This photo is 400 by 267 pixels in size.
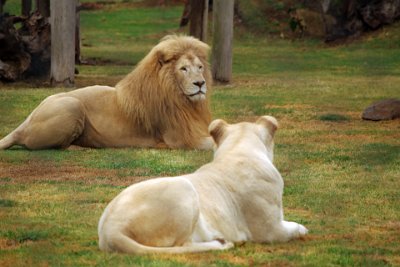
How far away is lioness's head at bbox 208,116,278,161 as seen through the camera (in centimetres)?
766

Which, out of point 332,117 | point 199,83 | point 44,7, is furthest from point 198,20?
point 199,83

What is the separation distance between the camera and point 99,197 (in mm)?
9570

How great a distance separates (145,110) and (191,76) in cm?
67

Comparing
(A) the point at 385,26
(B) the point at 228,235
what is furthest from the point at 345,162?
(A) the point at 385,26

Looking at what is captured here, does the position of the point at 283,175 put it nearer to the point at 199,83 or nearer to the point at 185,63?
the point at 199,83

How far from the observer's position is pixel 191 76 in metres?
12.9

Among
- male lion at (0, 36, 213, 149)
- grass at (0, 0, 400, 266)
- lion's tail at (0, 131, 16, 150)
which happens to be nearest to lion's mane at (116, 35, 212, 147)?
male lion at (0, 36, 213, 149)

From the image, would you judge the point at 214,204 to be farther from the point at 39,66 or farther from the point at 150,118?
the point at 39,66

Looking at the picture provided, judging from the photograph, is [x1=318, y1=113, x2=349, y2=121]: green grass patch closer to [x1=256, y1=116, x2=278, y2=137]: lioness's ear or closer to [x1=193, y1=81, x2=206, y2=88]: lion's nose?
[x1=193, y1=81, x2=206, y2=88]: lion's nose

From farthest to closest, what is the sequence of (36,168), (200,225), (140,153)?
(140,153)
(36,168)
(200,225)

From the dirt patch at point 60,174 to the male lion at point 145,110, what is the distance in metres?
1.14

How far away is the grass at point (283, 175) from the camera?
23.4ft

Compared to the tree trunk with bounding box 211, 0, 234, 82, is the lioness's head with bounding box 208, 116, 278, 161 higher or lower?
higher

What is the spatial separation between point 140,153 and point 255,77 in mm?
11537
